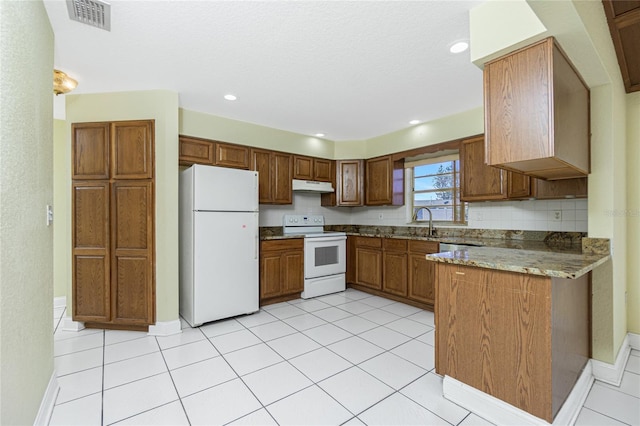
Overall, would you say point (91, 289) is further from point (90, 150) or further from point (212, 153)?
point (212, 153)

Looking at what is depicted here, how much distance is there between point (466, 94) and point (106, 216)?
3.90 metres

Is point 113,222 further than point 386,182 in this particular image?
No

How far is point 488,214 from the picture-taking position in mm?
3516

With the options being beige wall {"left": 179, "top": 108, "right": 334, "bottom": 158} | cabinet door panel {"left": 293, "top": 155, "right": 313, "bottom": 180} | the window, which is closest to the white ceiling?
beige wall {"left": 179, "top": 108, "right": 334, "bottom": 158}

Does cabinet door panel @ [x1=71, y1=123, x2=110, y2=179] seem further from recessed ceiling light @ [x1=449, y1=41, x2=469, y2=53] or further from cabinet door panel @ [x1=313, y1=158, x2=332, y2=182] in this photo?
recessed ceiling light @ [x1=449, y1=41, x2=469, y2=53]

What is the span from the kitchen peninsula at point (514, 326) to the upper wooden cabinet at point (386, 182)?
2588 mm

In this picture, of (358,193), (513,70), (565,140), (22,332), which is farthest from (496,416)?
(358,193)

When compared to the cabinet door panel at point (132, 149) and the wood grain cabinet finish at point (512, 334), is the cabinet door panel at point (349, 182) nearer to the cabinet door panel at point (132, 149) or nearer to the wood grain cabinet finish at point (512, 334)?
the cabinet door panel at point (132, 149)

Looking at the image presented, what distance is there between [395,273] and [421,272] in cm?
41

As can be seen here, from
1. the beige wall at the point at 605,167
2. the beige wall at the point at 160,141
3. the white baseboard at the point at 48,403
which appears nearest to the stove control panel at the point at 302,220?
the beige wall at the point at 160,141

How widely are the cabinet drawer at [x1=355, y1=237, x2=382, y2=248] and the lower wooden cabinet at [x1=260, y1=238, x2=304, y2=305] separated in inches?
37.0

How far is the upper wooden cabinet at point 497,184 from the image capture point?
257 cm

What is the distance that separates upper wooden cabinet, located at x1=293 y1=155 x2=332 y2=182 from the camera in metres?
4.41

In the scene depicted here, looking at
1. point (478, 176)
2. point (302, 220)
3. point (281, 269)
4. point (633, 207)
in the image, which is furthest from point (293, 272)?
point (633, 207)
